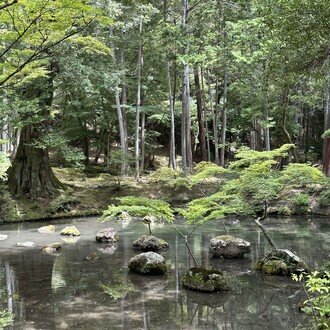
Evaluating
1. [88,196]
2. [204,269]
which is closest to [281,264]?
[204,269]

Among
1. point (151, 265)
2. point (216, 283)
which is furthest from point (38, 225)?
point (216, 283)

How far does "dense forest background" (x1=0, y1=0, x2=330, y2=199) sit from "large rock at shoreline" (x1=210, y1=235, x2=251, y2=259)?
430 centimetres

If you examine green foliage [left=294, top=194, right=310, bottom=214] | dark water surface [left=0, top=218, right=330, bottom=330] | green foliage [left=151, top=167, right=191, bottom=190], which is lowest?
dark water surface [left=0, top=218, right=330, bottom=330]

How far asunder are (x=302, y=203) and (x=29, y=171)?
1257 centimetres

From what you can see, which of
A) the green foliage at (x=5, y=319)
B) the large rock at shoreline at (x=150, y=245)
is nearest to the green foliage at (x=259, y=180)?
the large rock at shoreline at (x=150, y=245)

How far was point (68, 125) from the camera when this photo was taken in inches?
1017

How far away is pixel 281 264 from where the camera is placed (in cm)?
916

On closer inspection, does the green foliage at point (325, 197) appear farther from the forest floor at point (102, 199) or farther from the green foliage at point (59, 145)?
the green foliage at point (59, 145)

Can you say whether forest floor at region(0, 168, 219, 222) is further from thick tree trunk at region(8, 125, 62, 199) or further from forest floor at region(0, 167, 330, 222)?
thick tree trunk at region(8, 125, 62, 199)

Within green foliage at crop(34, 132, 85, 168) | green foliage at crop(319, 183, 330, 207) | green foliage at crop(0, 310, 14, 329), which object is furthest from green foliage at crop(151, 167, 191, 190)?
green foliage at crop(0, 310, 14, 329)

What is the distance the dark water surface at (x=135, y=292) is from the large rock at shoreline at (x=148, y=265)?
0.26 meters

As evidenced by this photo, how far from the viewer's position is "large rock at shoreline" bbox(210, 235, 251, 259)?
427 inches

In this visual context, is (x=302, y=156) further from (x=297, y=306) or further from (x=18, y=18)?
(x=18, y=18)

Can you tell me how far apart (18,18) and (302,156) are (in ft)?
90.8
